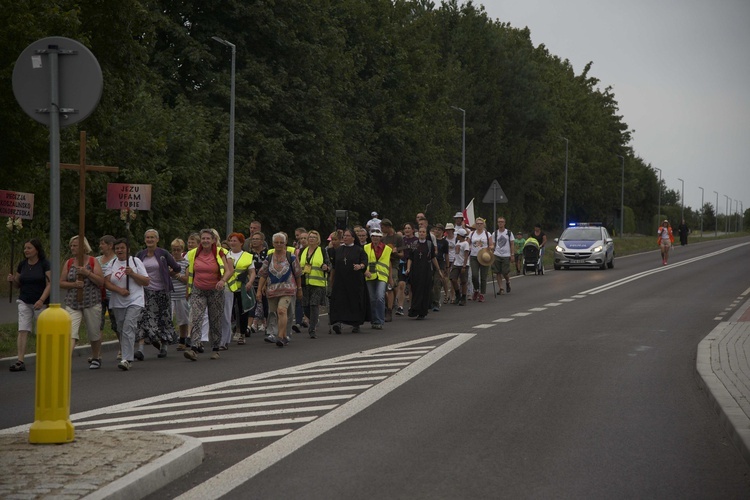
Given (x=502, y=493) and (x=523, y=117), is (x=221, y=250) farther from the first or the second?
(x=523, y=117)

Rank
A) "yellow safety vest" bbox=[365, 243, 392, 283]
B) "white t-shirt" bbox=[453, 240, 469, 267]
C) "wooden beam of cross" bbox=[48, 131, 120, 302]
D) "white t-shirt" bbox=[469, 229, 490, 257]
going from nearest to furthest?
"wooden beam of cross" bbox=[48, 131, 120, 302] < "yellow safety vest" bbox=[365, 243, 392, 283] < "white t-shirt" bbox=[453, 240, 469, 267] < "white t-shirt" bbox=[469, 229, 490, 257]

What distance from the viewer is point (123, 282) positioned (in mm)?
15555

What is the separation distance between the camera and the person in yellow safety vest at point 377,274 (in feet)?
70.5

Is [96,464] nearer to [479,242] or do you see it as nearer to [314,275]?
[314,275]

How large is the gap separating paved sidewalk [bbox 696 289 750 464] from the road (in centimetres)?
15

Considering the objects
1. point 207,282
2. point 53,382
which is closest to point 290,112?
point 207,282

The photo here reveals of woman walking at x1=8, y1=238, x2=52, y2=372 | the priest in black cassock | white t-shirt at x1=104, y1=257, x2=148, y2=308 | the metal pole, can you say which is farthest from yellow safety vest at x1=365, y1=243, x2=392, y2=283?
the metal pole

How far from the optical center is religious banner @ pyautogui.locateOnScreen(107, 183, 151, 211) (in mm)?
26656

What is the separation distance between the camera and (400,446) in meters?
9.09

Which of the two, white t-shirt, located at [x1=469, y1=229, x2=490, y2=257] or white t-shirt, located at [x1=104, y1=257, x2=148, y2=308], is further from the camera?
white t-shirt, located at [x1=469, y1=229, x2=490, y2=257]

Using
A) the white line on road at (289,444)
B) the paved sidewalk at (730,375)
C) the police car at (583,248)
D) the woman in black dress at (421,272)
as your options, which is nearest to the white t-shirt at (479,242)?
the woman in black dress at (421,272)

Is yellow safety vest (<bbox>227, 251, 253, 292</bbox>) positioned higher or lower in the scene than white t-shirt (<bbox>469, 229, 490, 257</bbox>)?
lower

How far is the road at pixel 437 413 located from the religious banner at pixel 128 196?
7.91 metres

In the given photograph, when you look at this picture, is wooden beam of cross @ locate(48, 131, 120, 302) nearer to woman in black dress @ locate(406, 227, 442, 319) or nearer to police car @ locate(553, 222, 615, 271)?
woman in black dress @ locate(406, 227, 442, 319)
